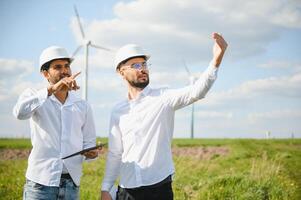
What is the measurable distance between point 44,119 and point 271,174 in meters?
7.57

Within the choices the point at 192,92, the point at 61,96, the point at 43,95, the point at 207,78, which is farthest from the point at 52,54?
the point at 207,78

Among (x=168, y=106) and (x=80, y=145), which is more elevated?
(x=168, y=106)

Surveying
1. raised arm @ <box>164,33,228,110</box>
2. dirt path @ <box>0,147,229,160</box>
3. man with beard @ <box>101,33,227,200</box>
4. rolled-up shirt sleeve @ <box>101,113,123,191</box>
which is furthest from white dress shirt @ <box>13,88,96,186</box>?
dirt path @ <box>0,147,229,160</box>

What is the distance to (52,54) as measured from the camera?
13.1 feet

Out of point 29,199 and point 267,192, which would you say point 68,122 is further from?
point 267,192

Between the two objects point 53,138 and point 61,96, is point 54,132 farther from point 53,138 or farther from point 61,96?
point 61,96

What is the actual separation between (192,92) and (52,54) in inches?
55.4

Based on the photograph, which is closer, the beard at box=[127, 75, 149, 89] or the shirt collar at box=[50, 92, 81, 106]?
the beard at box=[127, 75, 149, 89]

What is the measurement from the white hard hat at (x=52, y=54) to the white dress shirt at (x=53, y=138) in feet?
1.13

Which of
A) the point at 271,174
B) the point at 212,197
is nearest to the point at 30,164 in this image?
the point at 212,197

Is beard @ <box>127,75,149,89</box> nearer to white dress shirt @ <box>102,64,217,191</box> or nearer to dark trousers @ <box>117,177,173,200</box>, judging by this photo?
white dress shirt @ <box>102,64,217,191</box>

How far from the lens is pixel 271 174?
10.2 meters

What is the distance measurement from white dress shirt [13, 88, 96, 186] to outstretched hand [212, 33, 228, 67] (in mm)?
1440

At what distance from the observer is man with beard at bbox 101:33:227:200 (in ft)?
11.9
